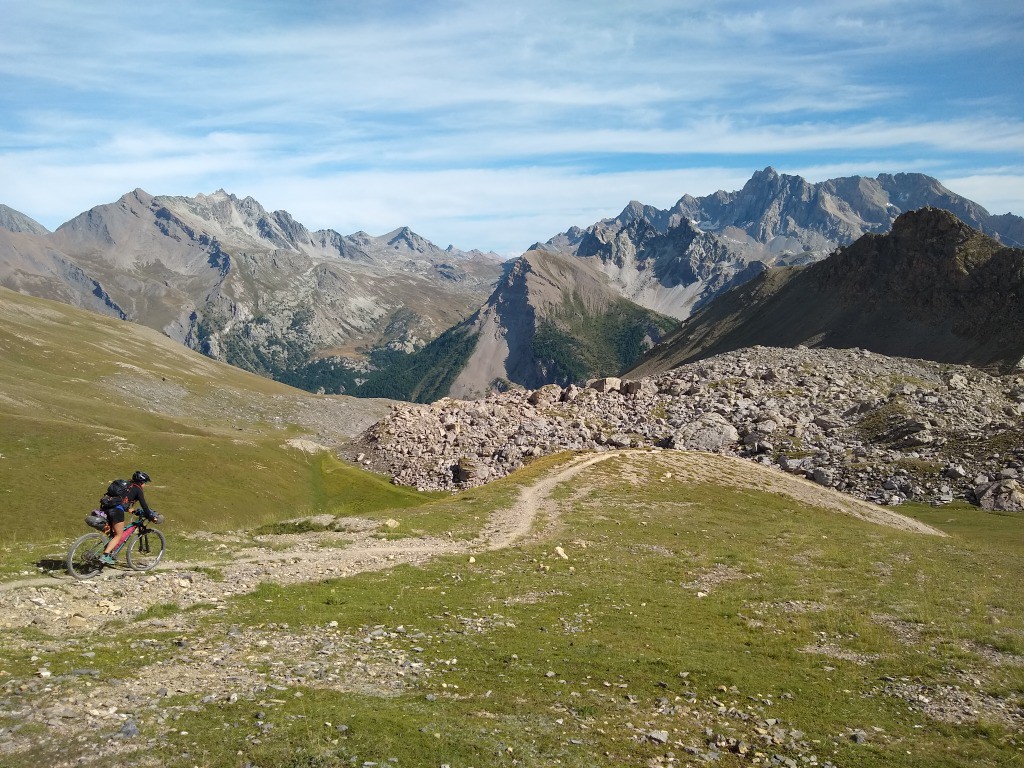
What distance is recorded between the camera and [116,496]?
27.8m

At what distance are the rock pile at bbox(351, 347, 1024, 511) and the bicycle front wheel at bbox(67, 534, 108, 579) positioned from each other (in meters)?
66.7

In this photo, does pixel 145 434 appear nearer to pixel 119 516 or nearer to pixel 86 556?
pixel 119 516

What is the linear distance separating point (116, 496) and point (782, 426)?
83875mm

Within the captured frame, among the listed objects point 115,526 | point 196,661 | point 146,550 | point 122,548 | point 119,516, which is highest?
point 119,516

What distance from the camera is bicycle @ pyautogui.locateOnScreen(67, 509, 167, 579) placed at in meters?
26.5

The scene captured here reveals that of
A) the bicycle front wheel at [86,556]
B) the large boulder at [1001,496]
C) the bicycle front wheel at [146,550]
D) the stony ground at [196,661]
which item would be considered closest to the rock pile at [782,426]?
the large boulder at [1001,496]

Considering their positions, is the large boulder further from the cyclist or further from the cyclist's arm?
the cyclist

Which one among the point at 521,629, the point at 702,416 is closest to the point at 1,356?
the point at 702,416

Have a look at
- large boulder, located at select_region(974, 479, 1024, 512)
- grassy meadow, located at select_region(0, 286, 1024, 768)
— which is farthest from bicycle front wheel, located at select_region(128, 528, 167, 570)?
large boulder, located at select_region(974, 479, 1024, 512)

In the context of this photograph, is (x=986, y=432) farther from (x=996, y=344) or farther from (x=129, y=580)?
(x=996, y=344)

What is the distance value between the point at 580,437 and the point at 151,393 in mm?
106353

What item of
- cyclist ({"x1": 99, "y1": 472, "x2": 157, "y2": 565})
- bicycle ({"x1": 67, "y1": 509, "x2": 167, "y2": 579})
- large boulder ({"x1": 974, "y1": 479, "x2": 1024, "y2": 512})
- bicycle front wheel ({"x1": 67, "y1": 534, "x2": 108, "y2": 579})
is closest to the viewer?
bicycle front wheel ({"x1": 67, "y1": 534, "x2": 108, "y2": 579})

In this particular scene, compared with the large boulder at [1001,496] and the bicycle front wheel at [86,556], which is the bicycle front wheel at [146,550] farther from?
the large boulder at [1001,496]

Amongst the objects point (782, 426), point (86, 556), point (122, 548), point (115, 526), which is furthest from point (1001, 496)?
point (86, 556)
